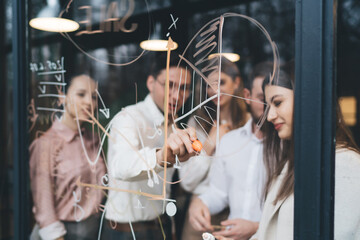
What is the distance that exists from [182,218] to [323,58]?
1.07 metres

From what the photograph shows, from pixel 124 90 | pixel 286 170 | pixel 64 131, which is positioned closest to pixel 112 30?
pixel 124 90

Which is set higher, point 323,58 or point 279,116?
point 323,58

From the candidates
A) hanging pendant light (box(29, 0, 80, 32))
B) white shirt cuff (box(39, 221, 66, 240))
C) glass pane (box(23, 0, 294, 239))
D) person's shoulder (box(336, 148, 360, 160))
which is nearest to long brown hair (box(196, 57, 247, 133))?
glass pane (box(23, 0, 294, 239))

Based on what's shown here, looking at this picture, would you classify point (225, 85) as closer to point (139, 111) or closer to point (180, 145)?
point (180, 145)

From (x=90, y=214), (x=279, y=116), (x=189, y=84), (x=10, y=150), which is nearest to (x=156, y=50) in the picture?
(x=189, y=84)

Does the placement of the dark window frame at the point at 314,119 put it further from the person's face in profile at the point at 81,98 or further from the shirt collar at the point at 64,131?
the shirt collar at the point at 64,131

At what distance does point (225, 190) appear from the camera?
1.82 metres

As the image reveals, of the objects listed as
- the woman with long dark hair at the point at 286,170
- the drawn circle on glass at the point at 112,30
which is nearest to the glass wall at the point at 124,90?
the drawn circle on glass at the point at 112,30

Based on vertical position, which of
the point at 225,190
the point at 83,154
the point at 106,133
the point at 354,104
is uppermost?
the point at 354,104

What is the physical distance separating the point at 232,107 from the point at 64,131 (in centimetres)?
107

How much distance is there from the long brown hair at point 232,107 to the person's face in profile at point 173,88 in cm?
8

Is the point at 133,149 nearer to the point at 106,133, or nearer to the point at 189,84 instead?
the point at 106,133

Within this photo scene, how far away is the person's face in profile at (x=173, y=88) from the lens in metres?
1.74

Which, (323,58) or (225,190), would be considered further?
(225,190)
